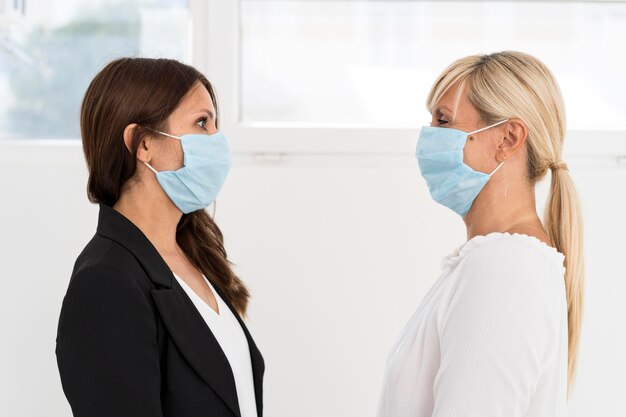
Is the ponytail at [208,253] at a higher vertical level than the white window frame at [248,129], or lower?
lower

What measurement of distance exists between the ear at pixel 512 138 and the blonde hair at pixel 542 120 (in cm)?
1

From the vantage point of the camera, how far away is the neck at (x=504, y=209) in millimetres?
1290

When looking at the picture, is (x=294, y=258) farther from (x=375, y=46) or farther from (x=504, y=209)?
(x=504, y=209)

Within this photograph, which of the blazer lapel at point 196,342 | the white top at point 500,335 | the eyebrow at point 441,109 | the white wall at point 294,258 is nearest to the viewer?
the white top at point 500,335

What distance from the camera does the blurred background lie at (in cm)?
224

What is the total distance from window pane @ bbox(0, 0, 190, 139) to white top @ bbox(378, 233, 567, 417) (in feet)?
4.94

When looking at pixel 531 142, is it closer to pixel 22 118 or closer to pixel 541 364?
pixel 541 364

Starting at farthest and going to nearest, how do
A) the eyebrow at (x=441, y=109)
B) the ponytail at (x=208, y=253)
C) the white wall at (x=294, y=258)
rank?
the white wall at (x=294, y=258), the ponytail at (x=208, y=253), the eyebrow at (x=441, y=109)

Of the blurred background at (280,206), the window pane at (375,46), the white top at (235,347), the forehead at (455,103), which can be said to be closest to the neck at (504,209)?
the forehead at (455,103)

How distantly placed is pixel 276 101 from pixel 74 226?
799 millimetres

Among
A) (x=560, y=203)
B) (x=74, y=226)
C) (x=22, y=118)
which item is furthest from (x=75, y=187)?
(x=560, y=203)

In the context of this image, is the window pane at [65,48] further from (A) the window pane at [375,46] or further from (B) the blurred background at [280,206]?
(A) the window pane at [375,46]

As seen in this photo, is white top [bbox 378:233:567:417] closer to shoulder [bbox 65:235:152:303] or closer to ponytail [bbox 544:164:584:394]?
ponytail [bbox 544:164:584:394]

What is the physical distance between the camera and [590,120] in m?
2.46
